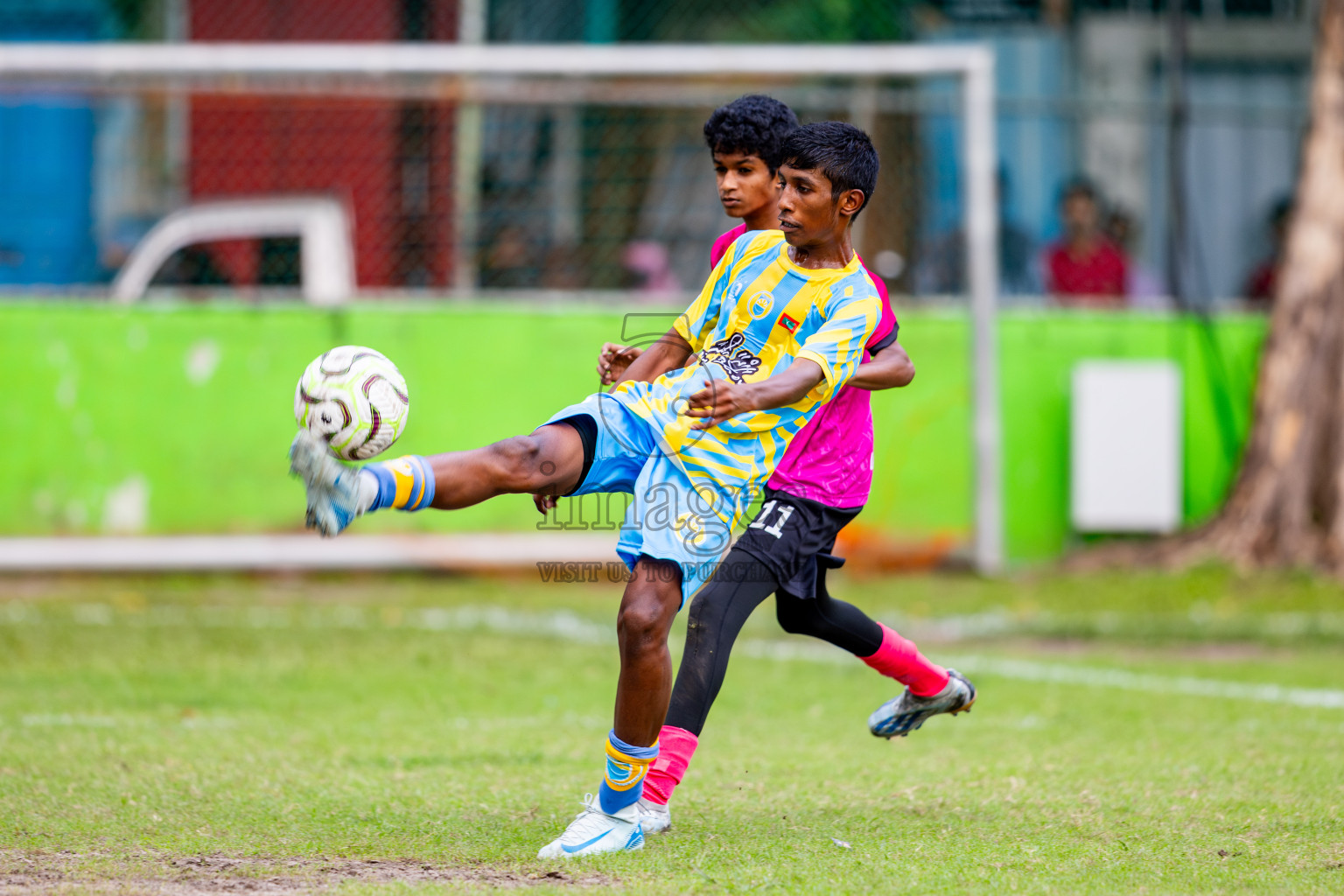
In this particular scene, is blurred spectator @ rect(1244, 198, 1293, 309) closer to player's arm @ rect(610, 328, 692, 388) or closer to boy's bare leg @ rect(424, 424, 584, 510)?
player's arm @ rect(610, 328, 692, 388)

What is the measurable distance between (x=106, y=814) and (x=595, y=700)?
2515mm

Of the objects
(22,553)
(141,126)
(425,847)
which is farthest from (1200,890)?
(141,126)

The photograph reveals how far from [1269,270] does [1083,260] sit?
1675 mm

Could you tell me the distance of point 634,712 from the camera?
153 inches

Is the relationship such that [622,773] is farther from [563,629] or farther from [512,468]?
[563,629]

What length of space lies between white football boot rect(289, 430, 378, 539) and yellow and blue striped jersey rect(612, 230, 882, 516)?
0.79 meters

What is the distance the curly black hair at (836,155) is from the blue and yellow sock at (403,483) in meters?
1.27

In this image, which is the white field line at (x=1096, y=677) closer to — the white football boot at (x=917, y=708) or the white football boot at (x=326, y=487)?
the white football boot at (x=917, y=708)

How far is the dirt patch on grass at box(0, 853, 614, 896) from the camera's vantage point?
348cm

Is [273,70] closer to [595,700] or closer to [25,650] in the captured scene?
[25,650]

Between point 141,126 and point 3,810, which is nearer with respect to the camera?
point 3,810

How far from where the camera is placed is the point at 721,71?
10.1m

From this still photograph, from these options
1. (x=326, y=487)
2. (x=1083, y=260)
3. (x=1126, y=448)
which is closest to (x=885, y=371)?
(x=326, y=487)

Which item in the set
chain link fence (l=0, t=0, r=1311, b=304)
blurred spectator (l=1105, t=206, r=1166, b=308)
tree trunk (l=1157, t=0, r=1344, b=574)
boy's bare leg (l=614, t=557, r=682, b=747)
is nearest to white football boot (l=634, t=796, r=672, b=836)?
boy's bare leg (l=614, t=557, r=682, b=747)
